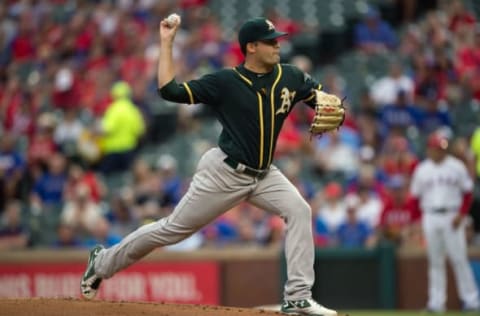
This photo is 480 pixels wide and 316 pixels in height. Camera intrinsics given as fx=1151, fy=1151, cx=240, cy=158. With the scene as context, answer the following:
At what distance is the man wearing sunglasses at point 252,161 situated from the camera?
760cm

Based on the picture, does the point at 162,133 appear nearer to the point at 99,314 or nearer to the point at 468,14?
the point at 468,14

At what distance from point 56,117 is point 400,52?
5.52 metres

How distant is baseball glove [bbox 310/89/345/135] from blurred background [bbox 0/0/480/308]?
595cm

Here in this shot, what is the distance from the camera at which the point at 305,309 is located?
7586 millimetres

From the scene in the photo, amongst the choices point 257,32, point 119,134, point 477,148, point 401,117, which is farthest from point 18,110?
point 257,32

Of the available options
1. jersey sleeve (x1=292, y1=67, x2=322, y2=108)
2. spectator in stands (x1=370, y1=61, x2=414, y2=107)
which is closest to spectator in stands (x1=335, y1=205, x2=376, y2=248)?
spectator in stands (x1=370, y1=61, x2=414, y2=107)

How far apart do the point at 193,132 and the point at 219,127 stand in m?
0.40

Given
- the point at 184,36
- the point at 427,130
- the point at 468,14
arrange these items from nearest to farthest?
the point at 427,130, the point at 468,14, the point at 184,36

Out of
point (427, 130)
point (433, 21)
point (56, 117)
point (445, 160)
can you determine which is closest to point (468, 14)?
point (433, 21)

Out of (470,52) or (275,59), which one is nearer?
(275,59)

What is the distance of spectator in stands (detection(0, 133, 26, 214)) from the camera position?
16609mm

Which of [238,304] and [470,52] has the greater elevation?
[470,52]

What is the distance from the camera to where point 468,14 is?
16469 mm

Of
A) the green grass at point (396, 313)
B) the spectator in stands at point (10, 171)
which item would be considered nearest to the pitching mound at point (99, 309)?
the green grass at point (396, 313)
